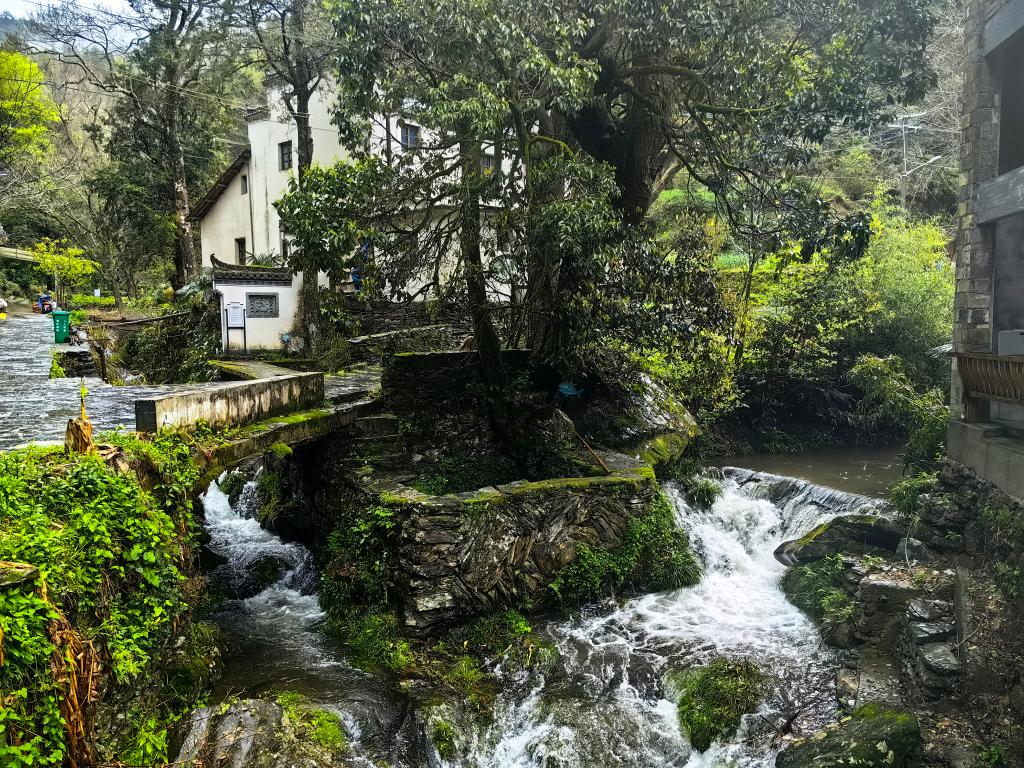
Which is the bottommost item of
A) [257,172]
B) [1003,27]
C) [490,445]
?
[490,445]

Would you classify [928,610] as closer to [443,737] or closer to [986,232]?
[986,232]

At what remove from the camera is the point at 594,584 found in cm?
1015

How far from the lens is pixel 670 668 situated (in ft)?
27.9

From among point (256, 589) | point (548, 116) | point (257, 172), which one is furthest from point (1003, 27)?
point (257, 172)

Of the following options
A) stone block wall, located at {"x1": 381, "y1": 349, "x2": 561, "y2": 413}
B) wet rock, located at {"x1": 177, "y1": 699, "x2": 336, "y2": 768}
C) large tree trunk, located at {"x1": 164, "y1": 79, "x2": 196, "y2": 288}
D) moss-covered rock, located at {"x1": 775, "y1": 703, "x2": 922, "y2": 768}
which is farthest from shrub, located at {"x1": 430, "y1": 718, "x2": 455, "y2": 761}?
large tree trunk, located at {"x1": 164, "y1": 79, "x2": 196, "y2": 288}

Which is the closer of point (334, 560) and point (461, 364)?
point (334, 560)

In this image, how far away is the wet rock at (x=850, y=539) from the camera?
10594 mm

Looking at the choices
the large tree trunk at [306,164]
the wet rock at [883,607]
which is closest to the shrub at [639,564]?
the wet rock at [883,607]

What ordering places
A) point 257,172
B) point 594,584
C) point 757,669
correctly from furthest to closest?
point 257,172 < point 594,584 < point 757,669

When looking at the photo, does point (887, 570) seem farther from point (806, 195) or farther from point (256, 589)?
point (256, 589)

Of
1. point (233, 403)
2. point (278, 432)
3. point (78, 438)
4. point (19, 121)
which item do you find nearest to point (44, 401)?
point (233, 403)

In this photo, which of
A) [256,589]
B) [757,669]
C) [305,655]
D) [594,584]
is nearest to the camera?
[757,669]

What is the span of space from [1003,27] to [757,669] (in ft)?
27.8

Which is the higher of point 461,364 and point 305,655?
point 461,364
